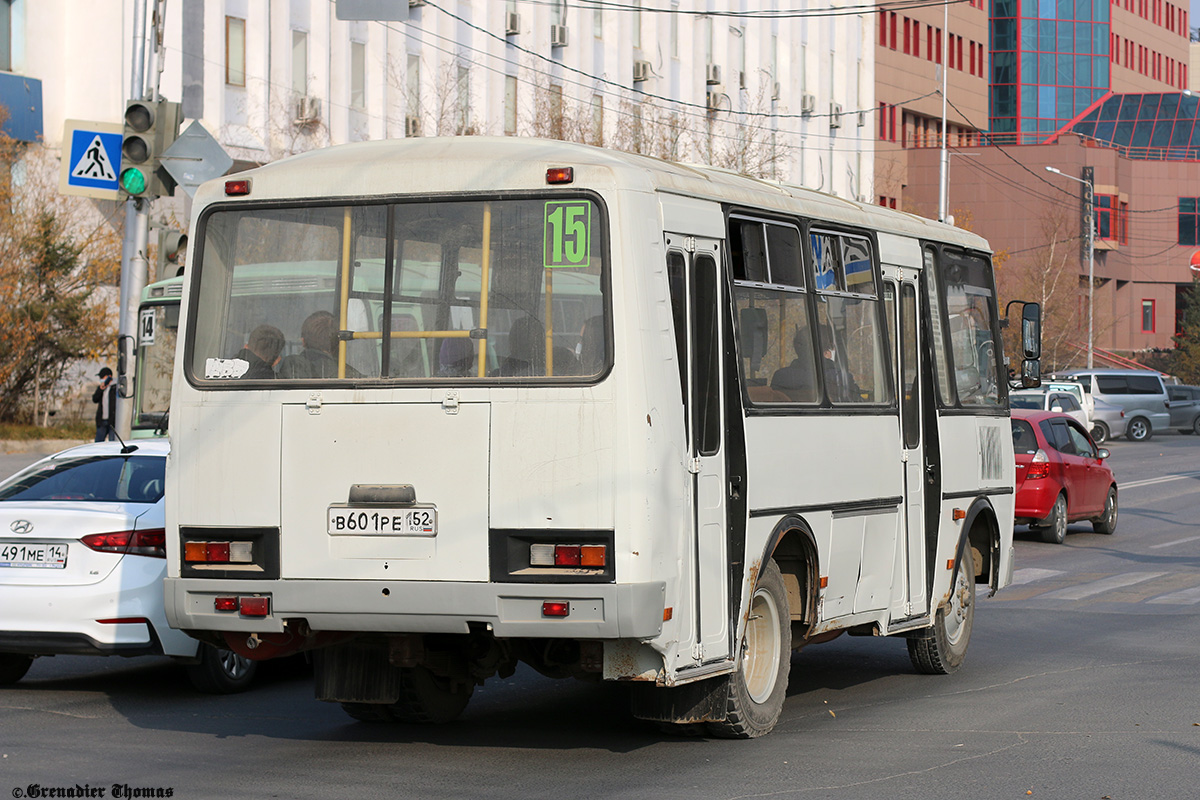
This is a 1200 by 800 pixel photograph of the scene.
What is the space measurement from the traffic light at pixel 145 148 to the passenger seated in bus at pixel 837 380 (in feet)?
29.2

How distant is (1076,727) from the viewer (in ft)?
29.4

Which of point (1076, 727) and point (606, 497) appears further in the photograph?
point (1076, 727)

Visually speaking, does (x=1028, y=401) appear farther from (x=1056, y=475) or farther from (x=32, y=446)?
(x=32, y=446)

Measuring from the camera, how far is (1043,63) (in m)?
104

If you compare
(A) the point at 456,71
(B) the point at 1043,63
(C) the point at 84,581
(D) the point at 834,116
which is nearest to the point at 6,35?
(A) the point at 456,71

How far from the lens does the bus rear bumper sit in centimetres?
727

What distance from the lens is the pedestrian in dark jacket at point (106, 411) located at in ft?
88.2

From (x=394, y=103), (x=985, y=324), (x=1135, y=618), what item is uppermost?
(x=394, y=103)

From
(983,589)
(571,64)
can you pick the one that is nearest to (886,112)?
(571,64)

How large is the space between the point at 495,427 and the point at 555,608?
838mm

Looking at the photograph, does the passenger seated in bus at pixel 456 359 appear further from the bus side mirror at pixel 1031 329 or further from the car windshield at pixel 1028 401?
the car windshield at pixel 1028 401

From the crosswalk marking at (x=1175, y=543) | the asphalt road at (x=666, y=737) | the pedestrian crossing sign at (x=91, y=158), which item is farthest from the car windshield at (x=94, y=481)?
the crosswalk marking at (x=1175, y=543)

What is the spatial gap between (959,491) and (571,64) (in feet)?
134

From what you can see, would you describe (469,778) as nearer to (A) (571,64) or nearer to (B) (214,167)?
(B) (214,167)
